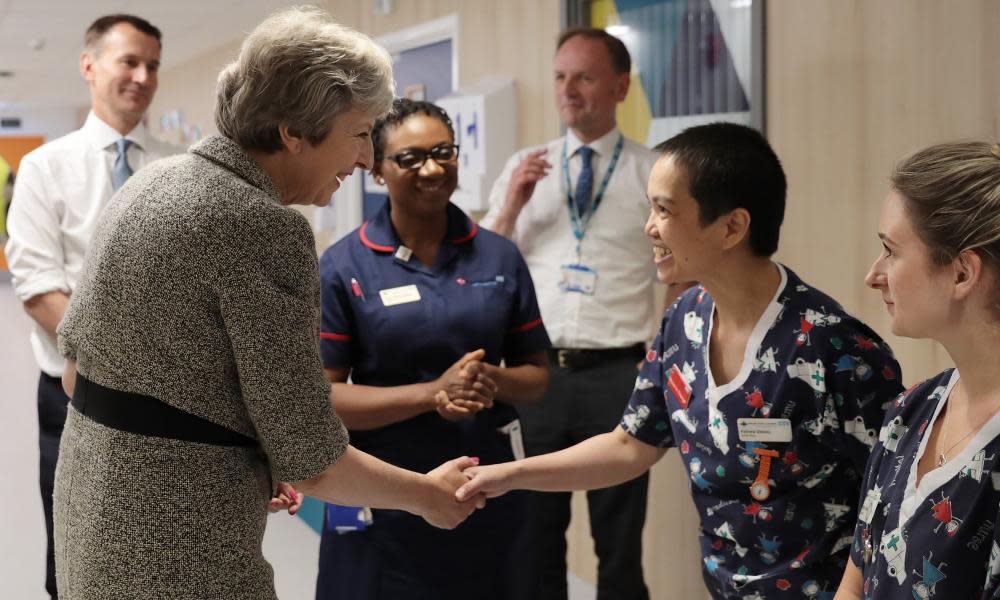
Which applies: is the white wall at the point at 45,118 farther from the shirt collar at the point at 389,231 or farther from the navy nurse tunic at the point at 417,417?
the navy nurse tunic at the point at 417,417

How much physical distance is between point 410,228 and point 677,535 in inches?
77.4

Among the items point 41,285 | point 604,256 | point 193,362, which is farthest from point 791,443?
point 41,285

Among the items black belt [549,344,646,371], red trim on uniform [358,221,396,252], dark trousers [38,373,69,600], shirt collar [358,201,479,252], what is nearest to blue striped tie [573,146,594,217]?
black belt [549,344,646,371]

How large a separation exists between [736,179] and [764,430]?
46 cm

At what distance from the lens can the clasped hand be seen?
7.44ft

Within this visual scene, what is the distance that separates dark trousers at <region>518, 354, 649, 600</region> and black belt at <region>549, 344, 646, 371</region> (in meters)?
0.01

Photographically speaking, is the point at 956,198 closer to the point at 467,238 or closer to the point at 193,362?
the point at 193,362

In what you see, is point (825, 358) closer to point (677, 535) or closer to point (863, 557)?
point (863, 557)

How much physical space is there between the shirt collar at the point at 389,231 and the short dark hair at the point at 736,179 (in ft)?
2.49

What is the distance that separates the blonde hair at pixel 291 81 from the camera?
58.4 inches

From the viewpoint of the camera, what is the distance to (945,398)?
4.83 ft

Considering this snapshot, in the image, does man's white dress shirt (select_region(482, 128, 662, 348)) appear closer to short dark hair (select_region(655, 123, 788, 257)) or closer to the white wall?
short dark hair (select_region(655, 123, 788, 257))

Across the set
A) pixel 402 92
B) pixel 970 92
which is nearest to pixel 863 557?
pixel 970 92

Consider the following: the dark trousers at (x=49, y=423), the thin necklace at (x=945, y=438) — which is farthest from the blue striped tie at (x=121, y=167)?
the thin necklace at (x=945, y=438)
